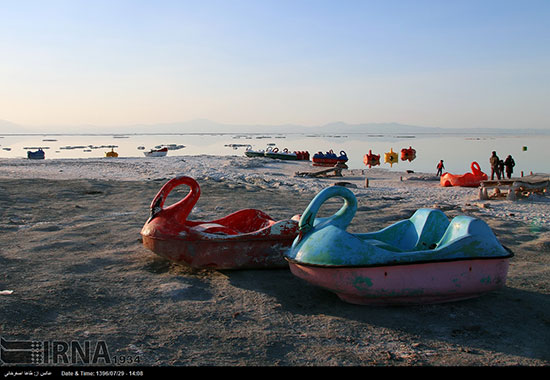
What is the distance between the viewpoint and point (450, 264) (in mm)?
4574

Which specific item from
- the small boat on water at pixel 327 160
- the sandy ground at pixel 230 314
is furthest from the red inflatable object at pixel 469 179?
the small boat on water at pixel 327 160

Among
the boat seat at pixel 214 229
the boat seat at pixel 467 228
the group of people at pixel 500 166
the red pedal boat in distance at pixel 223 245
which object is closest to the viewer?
the boat seat at pixel 467 228

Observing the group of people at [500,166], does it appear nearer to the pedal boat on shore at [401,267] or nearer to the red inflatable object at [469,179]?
the red inflatable object at [469,179]

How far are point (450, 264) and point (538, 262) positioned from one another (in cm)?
268

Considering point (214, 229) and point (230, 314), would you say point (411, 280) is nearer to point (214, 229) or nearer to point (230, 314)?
point (230, 314)

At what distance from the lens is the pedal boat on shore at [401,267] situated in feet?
14.6

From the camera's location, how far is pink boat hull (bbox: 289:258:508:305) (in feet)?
14.6

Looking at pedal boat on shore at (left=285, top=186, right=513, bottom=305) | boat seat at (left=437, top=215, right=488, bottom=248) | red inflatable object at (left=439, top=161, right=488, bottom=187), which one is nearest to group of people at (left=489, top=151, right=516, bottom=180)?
red inflatable object at (left=439, top=161, right=488, bottom=187)

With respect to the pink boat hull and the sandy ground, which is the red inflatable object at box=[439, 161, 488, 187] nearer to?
the sandy ground

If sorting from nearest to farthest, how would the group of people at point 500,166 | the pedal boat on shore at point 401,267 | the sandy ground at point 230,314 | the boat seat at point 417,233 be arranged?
1. the sandy ground at point 230,314
2. the pedal boat on shore at point 401,267
3. the boat seat at point 417,233
4. the group of people at point 500,166

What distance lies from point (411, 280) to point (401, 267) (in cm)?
17

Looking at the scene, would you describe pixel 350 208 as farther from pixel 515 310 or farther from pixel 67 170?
pixel 67 170
